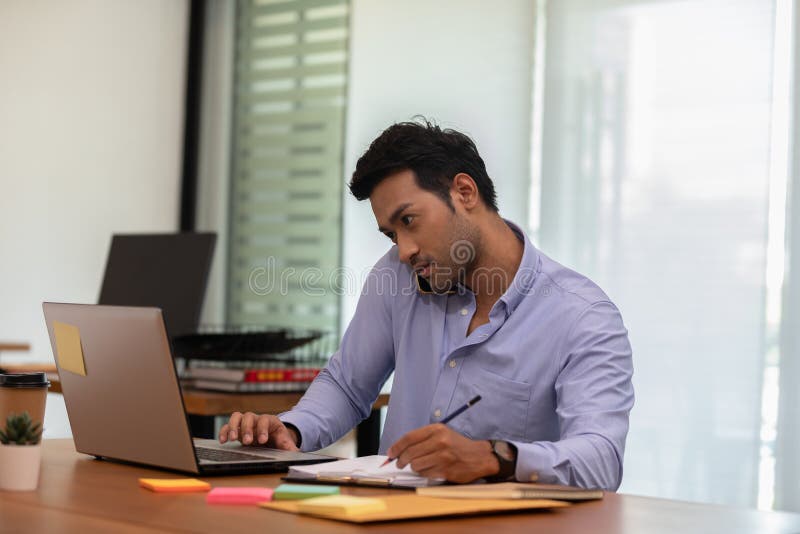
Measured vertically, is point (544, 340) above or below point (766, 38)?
below

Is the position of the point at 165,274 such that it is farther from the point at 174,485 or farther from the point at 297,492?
the point at 297,492

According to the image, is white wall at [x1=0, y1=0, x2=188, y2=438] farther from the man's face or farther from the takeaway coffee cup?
the takeaway coffee cup

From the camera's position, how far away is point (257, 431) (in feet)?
5.29

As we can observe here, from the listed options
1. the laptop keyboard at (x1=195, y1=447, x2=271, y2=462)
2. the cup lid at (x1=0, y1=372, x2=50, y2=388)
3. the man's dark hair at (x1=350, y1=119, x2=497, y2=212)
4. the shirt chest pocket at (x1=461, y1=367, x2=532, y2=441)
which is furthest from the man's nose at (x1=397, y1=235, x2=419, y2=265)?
the cup lid at (x1=0, y1=372, x2=50, y2=388)

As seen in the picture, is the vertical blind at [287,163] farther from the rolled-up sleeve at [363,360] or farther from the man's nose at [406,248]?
the man's nose at [406,248]

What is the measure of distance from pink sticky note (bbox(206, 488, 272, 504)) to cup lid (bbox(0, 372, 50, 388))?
31 centimetres

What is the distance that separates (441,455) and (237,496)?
279mm

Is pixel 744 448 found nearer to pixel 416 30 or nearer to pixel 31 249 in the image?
pixel 416 30

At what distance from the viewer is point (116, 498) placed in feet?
3.96

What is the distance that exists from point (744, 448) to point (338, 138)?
2.10 metres

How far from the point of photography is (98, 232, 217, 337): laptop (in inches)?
110

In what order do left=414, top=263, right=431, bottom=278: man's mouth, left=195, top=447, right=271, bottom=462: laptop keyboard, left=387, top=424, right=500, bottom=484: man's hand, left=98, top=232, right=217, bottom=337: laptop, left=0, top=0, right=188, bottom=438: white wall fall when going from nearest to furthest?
left=387, top=424, right=500, bottom=484: man's hand < left=195, top=447, right=271, bottom=462: laptop keyboard < left=414, top=263, right=431, bottom=278: man's mouth < left=98, top=232, right=217, bottom=337: laptop < left=0, top=0, right=188, bottom=438: white wall

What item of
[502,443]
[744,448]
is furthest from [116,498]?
[744,448]

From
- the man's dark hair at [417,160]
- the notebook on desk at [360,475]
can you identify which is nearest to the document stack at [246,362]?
the man's dark hair at [417,160]
